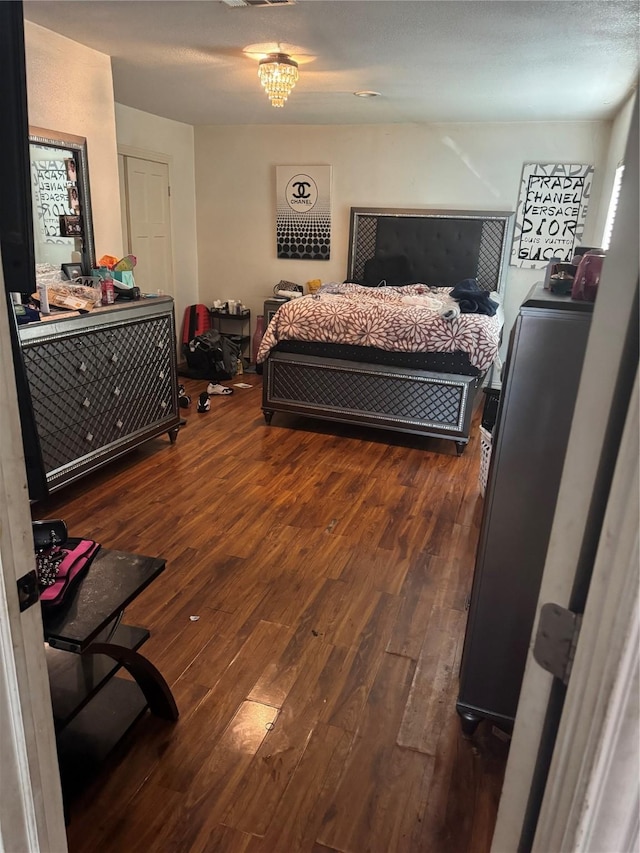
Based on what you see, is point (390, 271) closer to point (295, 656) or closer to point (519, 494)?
point (295, 656)

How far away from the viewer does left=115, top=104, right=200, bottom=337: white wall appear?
5.18m

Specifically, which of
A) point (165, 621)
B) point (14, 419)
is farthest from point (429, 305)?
point (14, 419)

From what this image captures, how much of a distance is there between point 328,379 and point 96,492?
5.76 ft

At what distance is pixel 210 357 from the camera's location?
566cm

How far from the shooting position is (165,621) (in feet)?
7.32

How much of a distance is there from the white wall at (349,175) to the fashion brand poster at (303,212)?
78 millimetres

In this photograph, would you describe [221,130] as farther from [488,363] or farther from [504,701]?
[504,701]

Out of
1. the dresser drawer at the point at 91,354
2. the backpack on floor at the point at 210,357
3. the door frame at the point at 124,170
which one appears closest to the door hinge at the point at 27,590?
the dresser drawer at the point at 91,354

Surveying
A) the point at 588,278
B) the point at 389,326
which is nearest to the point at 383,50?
the point at 389,326

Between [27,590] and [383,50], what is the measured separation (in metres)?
3.29

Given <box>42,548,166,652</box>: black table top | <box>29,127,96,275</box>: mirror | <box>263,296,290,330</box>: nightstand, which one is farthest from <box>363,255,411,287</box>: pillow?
<box>42,548,166,652</box>: black table top

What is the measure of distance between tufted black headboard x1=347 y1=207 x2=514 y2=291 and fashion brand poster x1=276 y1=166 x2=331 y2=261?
324mm

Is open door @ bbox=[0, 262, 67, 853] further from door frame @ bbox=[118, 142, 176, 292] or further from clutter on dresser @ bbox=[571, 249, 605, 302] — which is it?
door frame @ bbox=[118, 142, 176, 292]

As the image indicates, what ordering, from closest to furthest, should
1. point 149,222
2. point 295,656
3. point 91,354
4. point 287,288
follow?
point 295,656 → point 91,354 → point 149,222 → point 287,288
